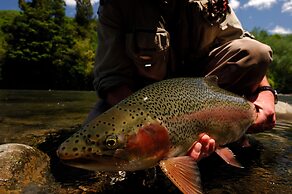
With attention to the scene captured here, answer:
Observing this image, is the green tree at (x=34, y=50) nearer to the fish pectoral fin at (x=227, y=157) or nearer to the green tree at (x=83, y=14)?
the green tree at (x=83, y=14)

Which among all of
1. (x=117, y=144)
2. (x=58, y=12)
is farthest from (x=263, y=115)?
(x=58, y=12)

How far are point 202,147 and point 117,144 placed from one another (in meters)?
0.57

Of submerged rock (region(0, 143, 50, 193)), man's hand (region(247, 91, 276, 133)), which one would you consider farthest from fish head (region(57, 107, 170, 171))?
man's hand (region(247, 91, 276, 133))

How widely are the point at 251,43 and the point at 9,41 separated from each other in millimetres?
34597

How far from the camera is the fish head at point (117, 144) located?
1479 mm

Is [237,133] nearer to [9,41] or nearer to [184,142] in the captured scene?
[184,142]

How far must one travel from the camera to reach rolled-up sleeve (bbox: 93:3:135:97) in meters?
2.76

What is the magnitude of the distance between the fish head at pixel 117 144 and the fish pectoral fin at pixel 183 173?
60 millimetres

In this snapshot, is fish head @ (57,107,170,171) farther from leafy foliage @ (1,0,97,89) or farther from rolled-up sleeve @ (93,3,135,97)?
leafy foliage @ (1,0,97,89)

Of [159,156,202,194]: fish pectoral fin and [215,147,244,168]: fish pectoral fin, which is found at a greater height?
[159,156,202,194]: fish pectoral fin

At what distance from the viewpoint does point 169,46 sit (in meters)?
2.79

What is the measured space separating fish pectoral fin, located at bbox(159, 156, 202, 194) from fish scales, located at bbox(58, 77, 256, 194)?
27mm

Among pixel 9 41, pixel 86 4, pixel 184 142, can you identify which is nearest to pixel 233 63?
pixel 184 142

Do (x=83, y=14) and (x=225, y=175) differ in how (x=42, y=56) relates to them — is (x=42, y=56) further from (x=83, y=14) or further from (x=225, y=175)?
(x=225, y=175)
